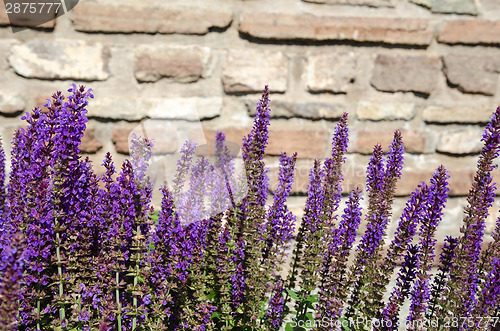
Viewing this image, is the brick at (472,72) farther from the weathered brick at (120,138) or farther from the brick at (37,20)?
the brick at (37,20)

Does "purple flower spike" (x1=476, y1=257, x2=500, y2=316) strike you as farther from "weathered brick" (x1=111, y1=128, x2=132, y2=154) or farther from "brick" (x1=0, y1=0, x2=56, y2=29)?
"brick" (x1=0, y1=0, x2=56, y2=29)

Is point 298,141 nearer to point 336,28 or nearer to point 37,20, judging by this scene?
point 336,28

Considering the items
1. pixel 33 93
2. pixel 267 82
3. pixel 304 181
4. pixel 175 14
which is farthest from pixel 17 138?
pixel 304 181

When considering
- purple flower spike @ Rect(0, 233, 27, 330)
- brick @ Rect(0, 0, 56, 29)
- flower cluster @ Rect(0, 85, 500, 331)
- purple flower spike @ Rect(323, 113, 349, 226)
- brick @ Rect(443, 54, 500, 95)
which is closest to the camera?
purple flower spike @ Rect(0, 233, 27, 330)

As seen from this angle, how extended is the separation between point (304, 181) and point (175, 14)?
124cm

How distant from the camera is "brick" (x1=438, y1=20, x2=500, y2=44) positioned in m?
3.00

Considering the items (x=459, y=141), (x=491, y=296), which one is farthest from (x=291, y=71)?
(x=491, y=296)

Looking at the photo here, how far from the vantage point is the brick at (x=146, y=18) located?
8.64 ft

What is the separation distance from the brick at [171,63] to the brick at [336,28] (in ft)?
0.98

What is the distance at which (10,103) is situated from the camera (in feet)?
8.63

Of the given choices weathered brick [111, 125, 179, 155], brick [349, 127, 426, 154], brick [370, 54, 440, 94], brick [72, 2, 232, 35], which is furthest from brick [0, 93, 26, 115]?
brick [370, 54, 440, 94]

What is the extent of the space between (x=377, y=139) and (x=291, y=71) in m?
0.69

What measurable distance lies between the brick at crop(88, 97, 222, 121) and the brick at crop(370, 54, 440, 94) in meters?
1.02

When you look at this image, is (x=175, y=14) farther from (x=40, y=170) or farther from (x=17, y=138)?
(x=40, y=170)
